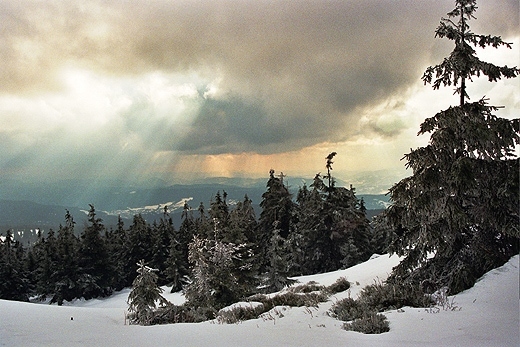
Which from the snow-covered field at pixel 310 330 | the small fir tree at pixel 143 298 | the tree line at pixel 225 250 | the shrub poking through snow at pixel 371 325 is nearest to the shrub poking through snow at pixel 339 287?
the snow-covered field at pixel 310 330

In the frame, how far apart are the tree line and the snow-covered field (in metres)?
7.06

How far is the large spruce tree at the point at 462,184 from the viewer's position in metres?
7.56

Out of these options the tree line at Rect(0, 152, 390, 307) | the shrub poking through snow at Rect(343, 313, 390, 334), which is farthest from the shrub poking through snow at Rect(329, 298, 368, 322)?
the tree line at Rect(0, 152, 390, 307)

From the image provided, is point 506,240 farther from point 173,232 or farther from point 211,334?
point 173,232

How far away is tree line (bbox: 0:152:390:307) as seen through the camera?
14.9 m

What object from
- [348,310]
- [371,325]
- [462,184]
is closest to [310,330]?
[371,325]

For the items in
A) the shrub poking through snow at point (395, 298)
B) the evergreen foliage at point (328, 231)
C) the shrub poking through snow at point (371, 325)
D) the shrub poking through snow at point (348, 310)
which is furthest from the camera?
the evergreen foliage at point (328, 231)

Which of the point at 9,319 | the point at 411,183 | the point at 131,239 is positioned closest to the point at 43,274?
the point at 131,239

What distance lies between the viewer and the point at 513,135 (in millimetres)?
7379

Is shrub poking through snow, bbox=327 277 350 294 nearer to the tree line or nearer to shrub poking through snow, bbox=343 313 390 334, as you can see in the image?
the tree line

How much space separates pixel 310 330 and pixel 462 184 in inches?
199

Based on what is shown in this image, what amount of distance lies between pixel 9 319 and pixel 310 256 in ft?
97.9

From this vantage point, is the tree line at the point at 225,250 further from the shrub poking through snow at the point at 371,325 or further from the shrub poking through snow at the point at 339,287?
the shrub poking through snow at the point at 371,325

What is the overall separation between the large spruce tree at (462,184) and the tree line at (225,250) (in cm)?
814
